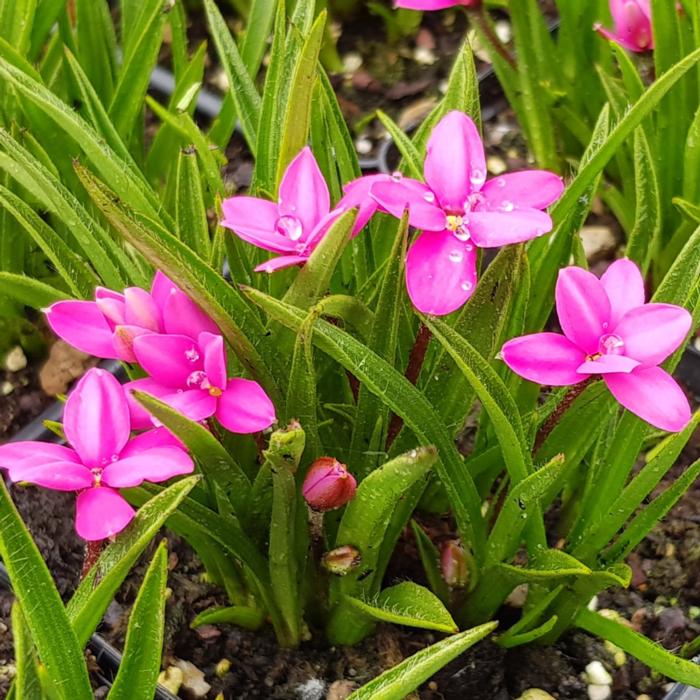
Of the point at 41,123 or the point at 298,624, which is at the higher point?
the point at 41,123

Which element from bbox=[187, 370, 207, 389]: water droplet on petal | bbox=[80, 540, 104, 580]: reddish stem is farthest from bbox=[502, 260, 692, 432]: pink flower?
bbox=[80, 540, 104, 580]: reddish stem

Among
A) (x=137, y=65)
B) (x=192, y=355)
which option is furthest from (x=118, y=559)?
(x=137, y=65)

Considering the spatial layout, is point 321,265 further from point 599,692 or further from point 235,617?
point 599,692

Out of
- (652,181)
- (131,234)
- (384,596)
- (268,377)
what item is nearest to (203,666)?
(384,596)

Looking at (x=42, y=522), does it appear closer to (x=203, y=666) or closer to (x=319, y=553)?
(x=203, y=666)

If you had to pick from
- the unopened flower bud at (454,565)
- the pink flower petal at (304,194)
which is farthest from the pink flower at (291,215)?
the unopened flower bud at (454,565)

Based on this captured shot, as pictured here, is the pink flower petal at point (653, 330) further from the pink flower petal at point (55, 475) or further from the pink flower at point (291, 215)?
the pink flower petal at point (55, 475)
